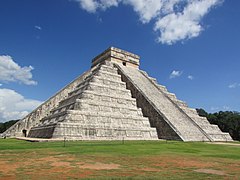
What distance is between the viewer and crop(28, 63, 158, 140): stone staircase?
65.4 feet

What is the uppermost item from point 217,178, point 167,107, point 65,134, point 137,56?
point 137,56

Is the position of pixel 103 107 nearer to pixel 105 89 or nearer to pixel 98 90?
pixel 98 90

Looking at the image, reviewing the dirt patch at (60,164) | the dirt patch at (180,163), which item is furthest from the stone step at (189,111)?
the dirt patch at (60,164)

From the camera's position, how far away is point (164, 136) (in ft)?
79.2

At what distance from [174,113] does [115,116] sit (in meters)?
8.03

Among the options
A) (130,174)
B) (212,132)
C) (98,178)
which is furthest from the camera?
(212,132)

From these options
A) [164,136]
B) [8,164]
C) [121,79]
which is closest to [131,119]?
[164,136]

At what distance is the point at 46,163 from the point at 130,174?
3577mm

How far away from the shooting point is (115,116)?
22.7m

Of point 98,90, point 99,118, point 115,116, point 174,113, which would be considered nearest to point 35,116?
point 98,90

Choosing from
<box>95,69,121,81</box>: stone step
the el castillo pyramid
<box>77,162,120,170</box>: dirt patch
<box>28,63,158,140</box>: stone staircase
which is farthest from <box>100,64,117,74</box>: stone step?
<box>77,162,120,170</box>: dirt patch

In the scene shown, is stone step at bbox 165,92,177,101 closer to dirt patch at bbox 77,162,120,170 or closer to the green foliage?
the green foliage

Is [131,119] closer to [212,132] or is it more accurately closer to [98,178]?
[212,132]

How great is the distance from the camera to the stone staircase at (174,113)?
24250 millimetres
